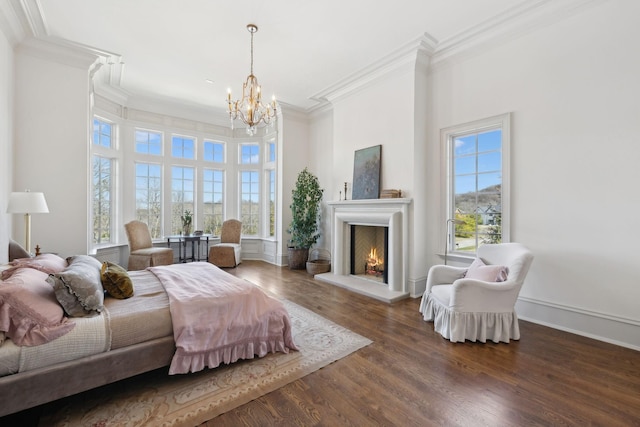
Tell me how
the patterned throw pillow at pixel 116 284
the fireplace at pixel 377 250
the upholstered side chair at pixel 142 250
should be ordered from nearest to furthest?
1. the patterned throw pillow at pixel 116 284
2. the fireplace at pixel 377 250
3. the upholstered side chair at pixel 142 250

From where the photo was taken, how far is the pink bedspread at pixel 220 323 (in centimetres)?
211

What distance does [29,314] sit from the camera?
1691 mm

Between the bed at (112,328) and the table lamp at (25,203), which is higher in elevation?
the table lamp at (25,203)

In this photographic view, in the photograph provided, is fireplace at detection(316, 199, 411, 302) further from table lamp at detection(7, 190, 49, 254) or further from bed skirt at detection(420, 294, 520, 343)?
table lamp at detection(7, 190, 49, 254)

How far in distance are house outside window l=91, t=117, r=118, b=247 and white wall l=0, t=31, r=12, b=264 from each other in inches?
68.8

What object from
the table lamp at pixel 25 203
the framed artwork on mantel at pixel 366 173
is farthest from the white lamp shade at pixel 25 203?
the framed artwork on mantel at pixel 366 173

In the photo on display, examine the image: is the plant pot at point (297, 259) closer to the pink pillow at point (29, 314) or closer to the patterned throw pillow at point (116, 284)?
the patterned throw pillow at point (116, 284)

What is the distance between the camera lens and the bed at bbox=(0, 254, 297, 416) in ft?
5.41

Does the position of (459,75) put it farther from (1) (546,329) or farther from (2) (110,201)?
(2) (110,201)

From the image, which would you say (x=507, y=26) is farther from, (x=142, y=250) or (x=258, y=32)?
(x=142, y=250)

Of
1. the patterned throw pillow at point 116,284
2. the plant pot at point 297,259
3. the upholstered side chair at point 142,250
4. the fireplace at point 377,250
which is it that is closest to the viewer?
the patterned throw pillow at point 116,284

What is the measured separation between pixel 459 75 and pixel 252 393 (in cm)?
444

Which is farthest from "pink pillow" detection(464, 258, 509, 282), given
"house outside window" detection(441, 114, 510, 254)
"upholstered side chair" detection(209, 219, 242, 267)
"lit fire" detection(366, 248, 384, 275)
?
"upholstered side chair" detection(209, 219, 242, 267)

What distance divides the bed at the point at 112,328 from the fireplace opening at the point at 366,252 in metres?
2.79
